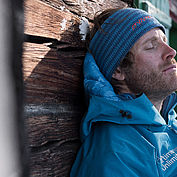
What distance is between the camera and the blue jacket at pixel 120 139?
1218 millimetres

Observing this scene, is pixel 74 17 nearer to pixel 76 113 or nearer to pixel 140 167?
pixel 76 113

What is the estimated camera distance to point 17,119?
76 cm

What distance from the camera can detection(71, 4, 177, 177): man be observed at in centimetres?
125

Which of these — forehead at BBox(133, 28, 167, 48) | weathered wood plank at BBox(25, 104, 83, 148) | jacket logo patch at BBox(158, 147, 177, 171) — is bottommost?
jacket logo patch at BBox(158, 147, 177, 171)

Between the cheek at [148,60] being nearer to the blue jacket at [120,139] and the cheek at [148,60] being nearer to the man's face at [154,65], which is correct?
the man's face at [154,65]

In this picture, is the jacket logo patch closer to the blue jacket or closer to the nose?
the blue jacket

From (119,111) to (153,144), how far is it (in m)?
0.27

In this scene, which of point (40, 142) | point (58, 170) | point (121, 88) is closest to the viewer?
point (40, 142)

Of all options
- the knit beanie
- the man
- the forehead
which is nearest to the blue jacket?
the man

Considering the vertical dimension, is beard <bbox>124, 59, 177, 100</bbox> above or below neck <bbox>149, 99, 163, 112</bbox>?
above

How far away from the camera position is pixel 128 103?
1.37m

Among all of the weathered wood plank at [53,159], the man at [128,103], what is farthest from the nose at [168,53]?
the weathered wood plank at [53,159]

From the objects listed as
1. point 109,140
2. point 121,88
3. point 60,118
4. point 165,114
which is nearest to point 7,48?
point 60,118

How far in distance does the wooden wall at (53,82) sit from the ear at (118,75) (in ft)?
0.97
